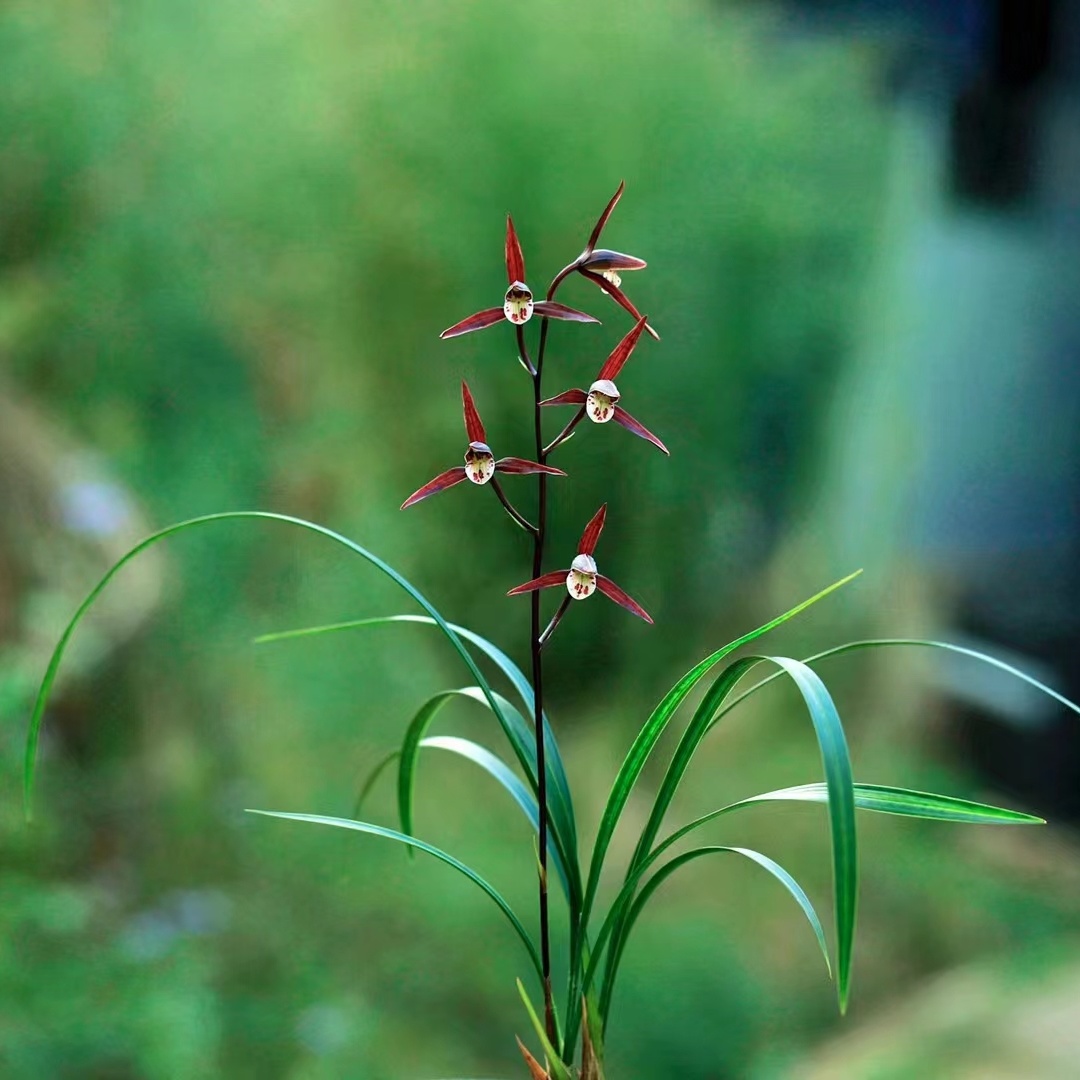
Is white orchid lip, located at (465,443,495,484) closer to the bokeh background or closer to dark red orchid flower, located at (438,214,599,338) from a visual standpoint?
dark red orchid flower, located at (438,214,599,338)

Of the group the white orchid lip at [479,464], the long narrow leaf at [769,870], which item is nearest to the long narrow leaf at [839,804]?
the long narrow leaf at [769,870]

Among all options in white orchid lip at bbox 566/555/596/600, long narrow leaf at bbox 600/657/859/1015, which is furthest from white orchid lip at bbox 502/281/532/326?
long narrow leaf at bbox 600/657/859/1015

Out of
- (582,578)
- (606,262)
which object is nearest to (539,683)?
(582,578)

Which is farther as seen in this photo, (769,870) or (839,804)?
(769,870)

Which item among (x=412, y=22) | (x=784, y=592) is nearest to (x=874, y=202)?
(x=784, y=592)

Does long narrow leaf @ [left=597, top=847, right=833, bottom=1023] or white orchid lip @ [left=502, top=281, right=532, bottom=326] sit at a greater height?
white orchid lip @ [left=502, top=281, right=532, bottom=326]

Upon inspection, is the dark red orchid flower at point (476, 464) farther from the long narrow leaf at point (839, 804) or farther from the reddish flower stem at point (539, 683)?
the long narrow leaf at point (839, 804)

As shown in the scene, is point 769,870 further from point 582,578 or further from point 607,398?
point 607,398
